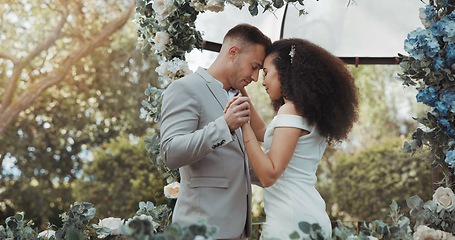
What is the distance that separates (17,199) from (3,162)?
747 millimetres

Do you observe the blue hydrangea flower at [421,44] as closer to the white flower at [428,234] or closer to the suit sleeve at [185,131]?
the white flower at [428,234]

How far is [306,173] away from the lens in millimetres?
2869

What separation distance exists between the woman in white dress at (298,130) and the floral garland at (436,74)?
32 centimetres

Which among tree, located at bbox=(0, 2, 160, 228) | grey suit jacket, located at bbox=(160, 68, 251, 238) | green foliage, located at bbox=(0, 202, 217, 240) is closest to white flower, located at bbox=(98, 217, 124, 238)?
green foliage, located at bbox=(0, 202, 217, 240)

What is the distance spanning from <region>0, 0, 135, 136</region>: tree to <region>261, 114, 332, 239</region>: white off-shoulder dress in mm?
9362

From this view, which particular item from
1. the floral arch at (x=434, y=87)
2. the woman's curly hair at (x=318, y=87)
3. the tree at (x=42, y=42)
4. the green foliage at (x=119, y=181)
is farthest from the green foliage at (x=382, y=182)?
the woman's curly hair at (x=318, y=87)

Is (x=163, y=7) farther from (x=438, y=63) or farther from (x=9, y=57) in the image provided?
(x=9, y=57)

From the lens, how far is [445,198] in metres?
3.10

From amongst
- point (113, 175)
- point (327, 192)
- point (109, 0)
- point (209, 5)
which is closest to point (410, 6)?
point (209, 5)

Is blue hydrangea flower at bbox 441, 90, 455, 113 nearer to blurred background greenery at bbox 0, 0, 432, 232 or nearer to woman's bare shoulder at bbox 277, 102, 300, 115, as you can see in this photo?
woman's bare shoulder at bbox 277, 102, 300, 115

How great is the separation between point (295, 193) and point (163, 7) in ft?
4.08

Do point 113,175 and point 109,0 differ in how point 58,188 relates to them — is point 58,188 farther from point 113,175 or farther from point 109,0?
point 109,0

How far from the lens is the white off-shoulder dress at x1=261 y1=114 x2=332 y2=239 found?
2.80 meters

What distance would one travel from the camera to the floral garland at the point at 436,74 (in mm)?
3047
